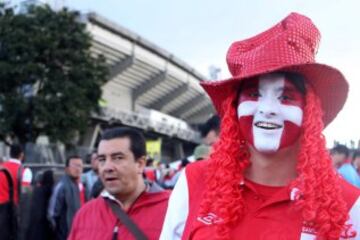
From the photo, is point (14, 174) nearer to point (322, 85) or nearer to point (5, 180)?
point (5, 180)

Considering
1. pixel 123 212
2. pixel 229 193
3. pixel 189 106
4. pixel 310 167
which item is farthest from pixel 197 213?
pixel 189 106

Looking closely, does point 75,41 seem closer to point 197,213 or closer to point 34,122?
point 34,122

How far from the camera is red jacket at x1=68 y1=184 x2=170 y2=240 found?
3.48 m

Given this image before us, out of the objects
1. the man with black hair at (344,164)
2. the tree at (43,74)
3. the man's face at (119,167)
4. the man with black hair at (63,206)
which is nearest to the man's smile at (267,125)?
the man's face at (119,167)

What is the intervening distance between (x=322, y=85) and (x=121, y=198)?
1791 mm

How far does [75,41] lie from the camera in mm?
27797

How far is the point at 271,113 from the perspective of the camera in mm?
2221

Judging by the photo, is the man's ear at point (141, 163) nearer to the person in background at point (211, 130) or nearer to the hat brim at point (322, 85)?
the hat brim at point (322, 85)

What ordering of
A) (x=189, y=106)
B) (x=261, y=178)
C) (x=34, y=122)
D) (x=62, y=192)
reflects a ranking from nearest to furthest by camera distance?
(x=261, y=178), (x=62, y=192), (x=34, y=122), (x=189, y=106)

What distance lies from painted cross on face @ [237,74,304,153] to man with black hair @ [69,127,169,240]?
55.1 inches

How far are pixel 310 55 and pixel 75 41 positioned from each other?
2633 centimetres

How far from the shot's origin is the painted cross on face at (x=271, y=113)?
220 cm

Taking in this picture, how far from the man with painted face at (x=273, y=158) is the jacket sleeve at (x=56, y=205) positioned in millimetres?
4935

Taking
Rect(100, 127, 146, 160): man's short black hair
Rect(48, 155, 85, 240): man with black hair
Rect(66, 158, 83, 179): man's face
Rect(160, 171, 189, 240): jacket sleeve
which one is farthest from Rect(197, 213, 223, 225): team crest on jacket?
Rect(66, 158, 83, 179): man's face
